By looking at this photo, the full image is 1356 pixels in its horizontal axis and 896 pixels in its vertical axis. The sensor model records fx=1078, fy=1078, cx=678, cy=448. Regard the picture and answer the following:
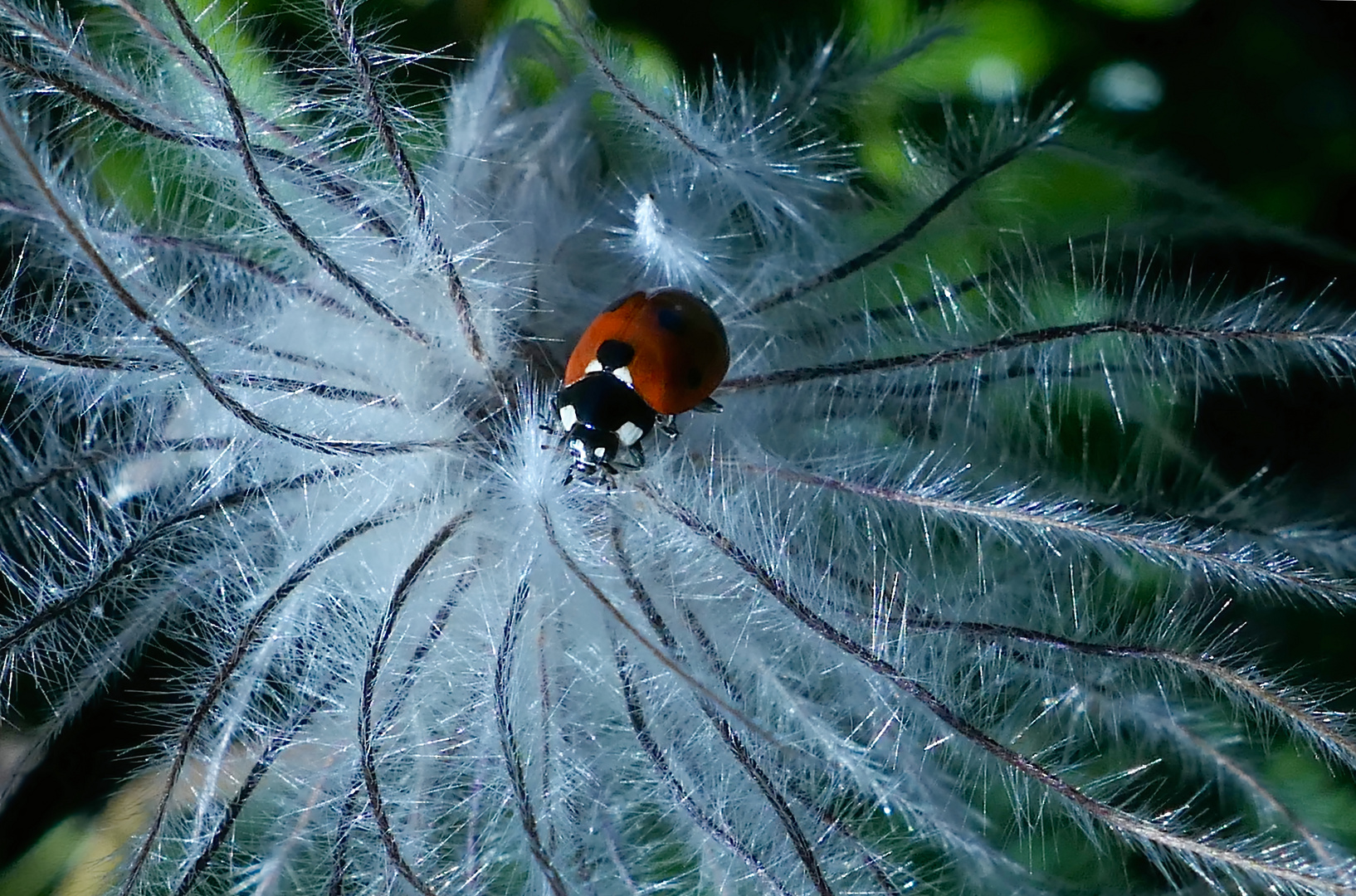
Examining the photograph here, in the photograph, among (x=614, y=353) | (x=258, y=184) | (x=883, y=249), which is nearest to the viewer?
(x=258, y=184)

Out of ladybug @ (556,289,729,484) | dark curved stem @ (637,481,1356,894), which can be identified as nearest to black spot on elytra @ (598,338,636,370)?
ladybug @ (556,289,729,484)

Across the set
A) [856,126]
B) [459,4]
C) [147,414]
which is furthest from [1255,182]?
[147,414]

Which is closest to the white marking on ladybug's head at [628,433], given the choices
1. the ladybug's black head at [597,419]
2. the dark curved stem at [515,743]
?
the ladybug's black head at [597,419]

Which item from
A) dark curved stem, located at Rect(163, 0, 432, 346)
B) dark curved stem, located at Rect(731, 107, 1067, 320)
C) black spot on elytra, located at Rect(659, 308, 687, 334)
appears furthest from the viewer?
dark curved stem, located at Rect(731, 107, 1067, 320)

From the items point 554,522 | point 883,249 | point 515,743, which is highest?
point 883,249

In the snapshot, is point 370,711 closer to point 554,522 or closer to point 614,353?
point 554,522

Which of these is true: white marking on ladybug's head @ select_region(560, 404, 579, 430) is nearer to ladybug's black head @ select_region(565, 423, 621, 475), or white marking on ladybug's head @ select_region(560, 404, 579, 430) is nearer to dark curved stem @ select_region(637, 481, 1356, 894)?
ladybug's black head @ select_region(565, 423, 621, 475)

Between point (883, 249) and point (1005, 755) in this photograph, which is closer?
point (1005, 755)

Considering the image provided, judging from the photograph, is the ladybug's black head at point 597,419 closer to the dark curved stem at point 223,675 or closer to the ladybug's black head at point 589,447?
the ladybug's black head at point 589,447

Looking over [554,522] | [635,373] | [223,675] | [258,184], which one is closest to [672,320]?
[635,373]
